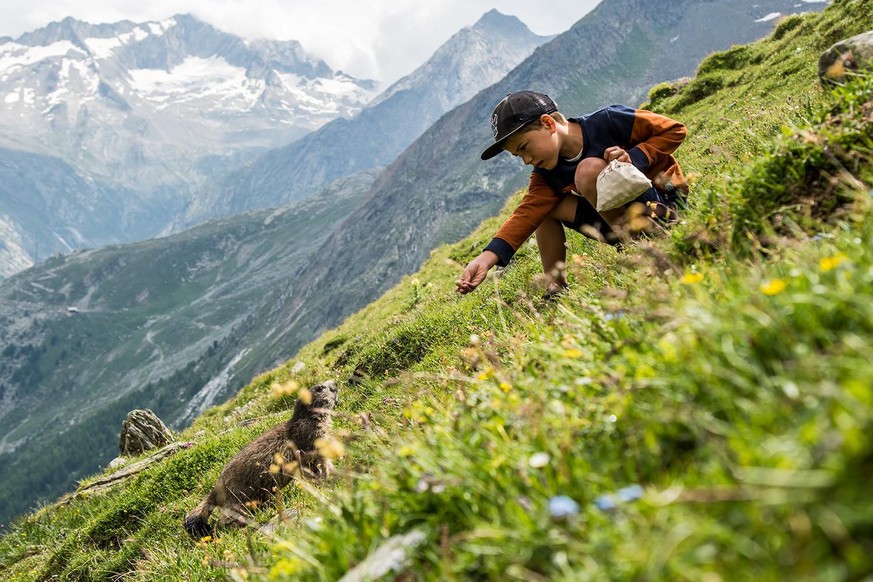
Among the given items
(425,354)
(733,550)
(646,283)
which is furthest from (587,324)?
(425,354)

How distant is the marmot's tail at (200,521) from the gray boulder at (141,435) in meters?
12.0

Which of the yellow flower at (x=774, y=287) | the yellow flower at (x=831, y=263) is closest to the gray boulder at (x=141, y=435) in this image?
the yellow flower at (x=774, y=287)

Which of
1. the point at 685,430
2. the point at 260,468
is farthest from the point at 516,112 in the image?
the point at 260,468

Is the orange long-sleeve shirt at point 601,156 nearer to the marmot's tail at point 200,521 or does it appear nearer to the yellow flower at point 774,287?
the yellow flower at point 774,287

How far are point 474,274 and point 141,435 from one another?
17.2m

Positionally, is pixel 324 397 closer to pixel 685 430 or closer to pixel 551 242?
pixel 551 242

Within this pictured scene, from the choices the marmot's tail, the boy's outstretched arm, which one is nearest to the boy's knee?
the boy's outstretched arm

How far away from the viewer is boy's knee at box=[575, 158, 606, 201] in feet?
20.6

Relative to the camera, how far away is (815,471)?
1.32 metres

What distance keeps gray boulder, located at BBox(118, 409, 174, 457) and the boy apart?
16405 millimetres

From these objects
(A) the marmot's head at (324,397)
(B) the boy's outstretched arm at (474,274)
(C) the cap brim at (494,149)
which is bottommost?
(A) the marmot's head at (324,397)

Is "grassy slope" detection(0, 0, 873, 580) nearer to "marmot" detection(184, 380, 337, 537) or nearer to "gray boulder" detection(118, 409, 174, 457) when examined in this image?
"marmot" detection(184, 380, 337, 537)

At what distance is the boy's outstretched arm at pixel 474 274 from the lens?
20.6 ft

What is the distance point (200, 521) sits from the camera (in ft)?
25.8
